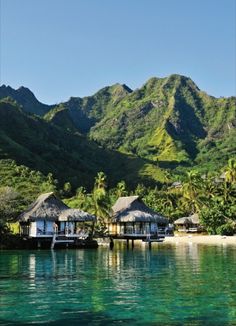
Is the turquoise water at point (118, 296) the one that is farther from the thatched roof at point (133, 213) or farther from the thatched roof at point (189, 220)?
the thatched roof at point (189, 220)

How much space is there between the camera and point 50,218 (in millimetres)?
52156

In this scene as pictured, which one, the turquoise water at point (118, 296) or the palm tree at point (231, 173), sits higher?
the palm tree at point (231, 173)

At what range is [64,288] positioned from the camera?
20938 mm

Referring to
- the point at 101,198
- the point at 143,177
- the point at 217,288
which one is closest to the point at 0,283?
the point at 217,288

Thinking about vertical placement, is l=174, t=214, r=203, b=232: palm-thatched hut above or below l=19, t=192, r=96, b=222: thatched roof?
below

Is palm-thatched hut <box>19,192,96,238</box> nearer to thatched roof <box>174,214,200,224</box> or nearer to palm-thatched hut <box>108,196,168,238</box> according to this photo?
palm-thatched hut <box>108,196,168,238</box>

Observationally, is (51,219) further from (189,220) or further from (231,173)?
(189,220)

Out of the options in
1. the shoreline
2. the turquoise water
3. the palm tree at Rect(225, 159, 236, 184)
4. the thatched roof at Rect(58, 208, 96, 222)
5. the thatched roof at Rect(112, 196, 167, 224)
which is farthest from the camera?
the palm tree at Rect(225, 159, 236, 184)

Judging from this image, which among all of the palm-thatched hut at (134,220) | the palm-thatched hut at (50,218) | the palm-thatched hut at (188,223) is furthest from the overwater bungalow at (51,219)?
the palm-thatched hut at (188,223)

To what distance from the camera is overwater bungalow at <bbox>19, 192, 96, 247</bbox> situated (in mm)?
51875

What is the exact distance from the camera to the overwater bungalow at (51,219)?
51875 mm

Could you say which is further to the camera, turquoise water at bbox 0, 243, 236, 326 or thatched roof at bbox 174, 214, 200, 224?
thatched roof at bbox 174, 214, 200, 224

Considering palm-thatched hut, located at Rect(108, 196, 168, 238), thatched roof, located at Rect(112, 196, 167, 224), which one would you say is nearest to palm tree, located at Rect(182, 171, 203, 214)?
thatched roof, located at Rect(112, 196, 167, 224)

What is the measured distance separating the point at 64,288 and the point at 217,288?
6466 millimetres
